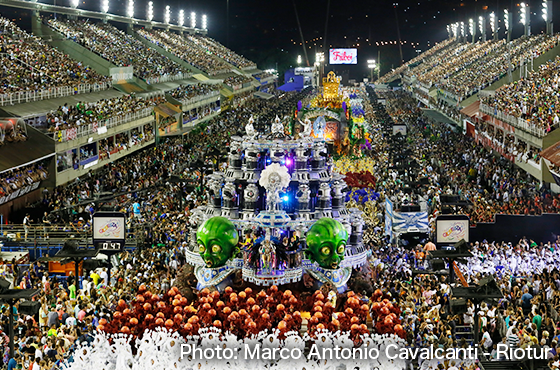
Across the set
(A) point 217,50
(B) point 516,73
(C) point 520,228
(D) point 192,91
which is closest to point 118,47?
(D) point 192,91

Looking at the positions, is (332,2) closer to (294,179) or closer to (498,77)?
(498,77)

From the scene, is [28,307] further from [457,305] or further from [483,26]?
[483,26]

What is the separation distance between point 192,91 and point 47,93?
105ft

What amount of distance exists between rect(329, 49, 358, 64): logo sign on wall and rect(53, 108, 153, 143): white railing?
106 m

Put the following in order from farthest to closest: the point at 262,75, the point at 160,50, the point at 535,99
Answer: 1. the point at 262,75
2. the point at 160,50
3. the point at 535,99

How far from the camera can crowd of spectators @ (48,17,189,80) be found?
65.4m

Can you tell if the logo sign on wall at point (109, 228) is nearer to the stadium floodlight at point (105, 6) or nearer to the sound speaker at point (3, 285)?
the sound speaker at point (3, 285)

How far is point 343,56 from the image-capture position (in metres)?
158

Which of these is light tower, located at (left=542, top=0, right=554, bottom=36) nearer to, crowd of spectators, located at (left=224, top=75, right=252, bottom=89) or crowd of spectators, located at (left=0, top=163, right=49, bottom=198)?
crowd of spectators, located at (left=224, top=75, right=252, bottom=89)

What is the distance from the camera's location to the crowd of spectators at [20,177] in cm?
3291

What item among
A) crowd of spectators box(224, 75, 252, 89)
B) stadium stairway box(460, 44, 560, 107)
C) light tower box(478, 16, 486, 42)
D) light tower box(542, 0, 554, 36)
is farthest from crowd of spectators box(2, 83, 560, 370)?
light tower box(478, 16, 486, 42)

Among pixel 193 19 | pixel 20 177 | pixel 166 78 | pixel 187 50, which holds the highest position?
pixel 193 19

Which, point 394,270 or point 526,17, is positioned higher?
point 526,17

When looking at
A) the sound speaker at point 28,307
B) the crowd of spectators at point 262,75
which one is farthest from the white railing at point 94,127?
the crowd of spectators at point 262,75
